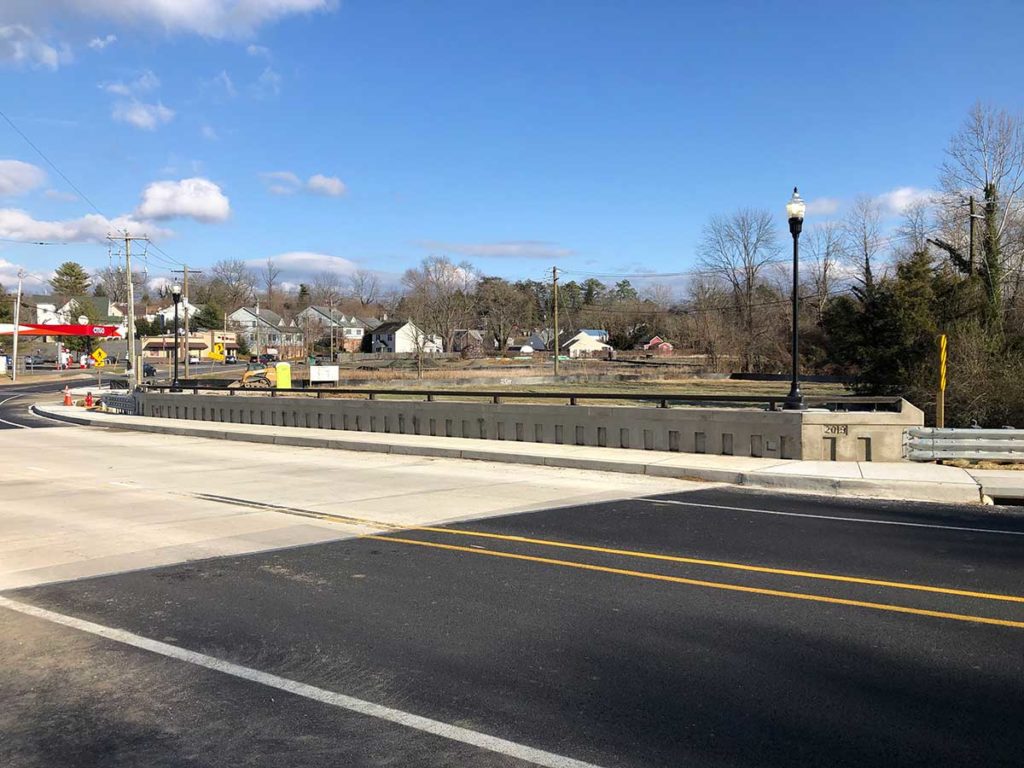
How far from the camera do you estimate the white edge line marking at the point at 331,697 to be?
13.1 feet

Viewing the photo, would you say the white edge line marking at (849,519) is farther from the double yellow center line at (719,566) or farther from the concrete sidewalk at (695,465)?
the double yellow center line at (719,566)

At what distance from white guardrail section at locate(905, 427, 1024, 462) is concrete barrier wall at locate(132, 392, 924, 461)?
25 cm

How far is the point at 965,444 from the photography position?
13938 millimetres

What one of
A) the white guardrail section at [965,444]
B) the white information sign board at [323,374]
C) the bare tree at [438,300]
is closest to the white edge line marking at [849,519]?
the white guardrail section at [965,444]

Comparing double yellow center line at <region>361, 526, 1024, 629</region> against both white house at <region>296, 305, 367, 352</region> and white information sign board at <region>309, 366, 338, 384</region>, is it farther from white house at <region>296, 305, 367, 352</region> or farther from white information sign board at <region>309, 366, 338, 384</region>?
white house at <region>296, 305, 367, 352</region>

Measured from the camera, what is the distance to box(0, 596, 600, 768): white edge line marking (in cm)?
400

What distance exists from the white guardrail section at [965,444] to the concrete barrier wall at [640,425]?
9.8 inches

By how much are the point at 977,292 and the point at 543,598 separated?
1110 inches

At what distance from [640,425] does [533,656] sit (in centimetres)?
1212

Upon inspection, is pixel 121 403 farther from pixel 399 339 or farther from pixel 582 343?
pixel 582 343

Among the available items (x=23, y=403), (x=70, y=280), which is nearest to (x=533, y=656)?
(x=23, y=403)

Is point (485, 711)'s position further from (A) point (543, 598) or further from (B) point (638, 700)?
(A) point (543, 598)

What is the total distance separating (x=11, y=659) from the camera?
5.42 metres

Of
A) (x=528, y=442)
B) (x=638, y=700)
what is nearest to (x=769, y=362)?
(x=528, y=442)
